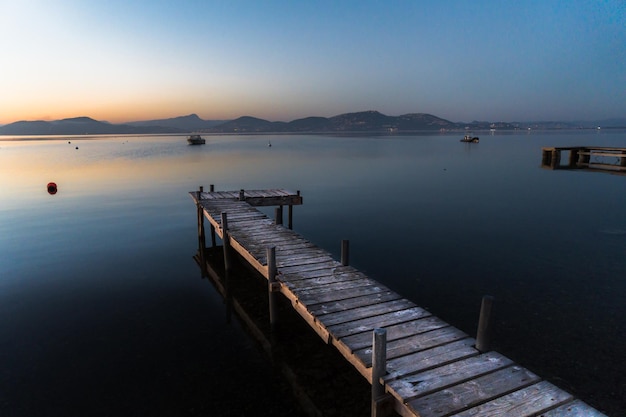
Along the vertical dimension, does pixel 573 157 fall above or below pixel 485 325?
above

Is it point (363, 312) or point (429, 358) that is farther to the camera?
point (363, 312)

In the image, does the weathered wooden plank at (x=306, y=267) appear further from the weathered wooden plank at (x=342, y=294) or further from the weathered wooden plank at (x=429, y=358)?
the weathered wooden plank at (x=429, y=358)

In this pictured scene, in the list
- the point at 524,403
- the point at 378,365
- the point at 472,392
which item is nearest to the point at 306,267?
the point at 378,365

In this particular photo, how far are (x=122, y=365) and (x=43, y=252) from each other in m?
12.8

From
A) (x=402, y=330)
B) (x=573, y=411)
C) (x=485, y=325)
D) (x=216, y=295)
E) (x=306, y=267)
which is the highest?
(x=485, y=325)

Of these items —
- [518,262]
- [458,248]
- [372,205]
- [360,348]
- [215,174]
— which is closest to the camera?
[360,348]

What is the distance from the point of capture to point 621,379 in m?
8.43

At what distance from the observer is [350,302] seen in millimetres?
8461

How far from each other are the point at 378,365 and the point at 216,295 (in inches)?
376

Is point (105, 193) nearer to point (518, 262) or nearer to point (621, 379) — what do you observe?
point (518, 262)

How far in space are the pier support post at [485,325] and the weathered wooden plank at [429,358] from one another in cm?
16

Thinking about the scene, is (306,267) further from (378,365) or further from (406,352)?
(378,365)

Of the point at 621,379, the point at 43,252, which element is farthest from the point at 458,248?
the point at 43,252

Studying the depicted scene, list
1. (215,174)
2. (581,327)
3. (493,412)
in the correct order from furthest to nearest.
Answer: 1. (215,174)
2. (581,327)
3. (493,412)
